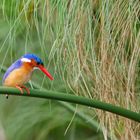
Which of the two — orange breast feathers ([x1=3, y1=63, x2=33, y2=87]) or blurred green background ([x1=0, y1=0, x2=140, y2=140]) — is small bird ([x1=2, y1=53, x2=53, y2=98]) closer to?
orange breast feathers ([x1=3, y1=63, x2=33, y2=87])

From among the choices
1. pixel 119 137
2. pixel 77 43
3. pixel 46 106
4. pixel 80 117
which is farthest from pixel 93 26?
pixel 46 106

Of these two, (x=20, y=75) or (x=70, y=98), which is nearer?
(x=70, y=98)

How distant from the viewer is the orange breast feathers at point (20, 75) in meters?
1.20

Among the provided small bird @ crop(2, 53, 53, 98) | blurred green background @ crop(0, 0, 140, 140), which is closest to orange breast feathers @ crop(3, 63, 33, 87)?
small bird @ crop(2, 53, 53, 98)

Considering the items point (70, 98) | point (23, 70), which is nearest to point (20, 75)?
point (23, 70)

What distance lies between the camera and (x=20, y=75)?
1.21m

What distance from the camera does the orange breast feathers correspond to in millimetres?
1203

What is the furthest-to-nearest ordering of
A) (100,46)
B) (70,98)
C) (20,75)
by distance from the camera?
(100,46) → (20,75) → (70,98)

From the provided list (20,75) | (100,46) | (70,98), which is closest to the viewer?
(70,98)

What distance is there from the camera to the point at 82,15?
1.28 meters

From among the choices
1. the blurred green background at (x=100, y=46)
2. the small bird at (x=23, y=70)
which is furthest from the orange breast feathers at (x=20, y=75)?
the blurred green background at (x=100, y=46)

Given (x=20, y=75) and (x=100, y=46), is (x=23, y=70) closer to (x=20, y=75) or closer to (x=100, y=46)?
(x=20, y=75)

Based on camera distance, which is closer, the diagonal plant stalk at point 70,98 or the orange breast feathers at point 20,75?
the diagonal plant stalk at point 70,98

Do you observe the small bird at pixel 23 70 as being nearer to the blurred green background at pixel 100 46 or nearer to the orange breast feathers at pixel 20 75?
the orange breast feathers at pixel 20 75
